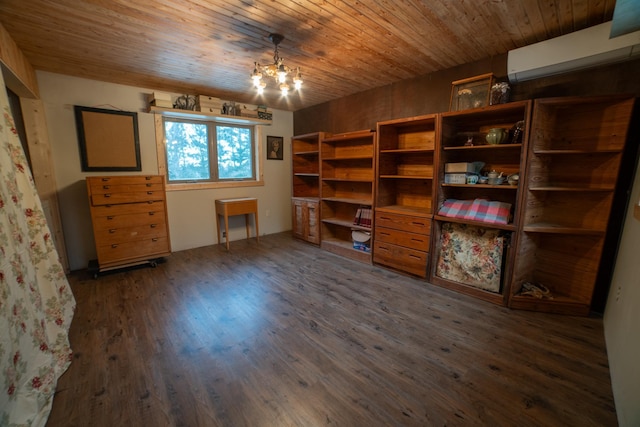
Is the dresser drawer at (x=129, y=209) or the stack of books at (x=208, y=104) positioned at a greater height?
the stack of books at (x=208, y=104)

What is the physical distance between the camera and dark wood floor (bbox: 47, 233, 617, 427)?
4.65ft

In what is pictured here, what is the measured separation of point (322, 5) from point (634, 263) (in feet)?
8.79

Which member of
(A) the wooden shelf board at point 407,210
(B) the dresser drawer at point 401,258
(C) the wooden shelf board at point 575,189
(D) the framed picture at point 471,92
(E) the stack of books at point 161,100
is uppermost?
(E) the stack of books at point 161,100

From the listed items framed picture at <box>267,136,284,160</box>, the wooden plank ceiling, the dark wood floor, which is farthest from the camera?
framed picture at <box>267,136,284,160</box>

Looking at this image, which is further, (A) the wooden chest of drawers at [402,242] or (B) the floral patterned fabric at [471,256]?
(A) the wooden chest of drawers at [402,242]

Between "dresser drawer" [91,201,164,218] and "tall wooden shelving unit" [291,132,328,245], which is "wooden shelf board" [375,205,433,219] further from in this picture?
"dresser drawer" [91,201,164,218]

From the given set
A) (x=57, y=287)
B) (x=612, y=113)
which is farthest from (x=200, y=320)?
(x=612, y=113)

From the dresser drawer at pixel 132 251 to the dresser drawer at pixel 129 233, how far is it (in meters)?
0.05

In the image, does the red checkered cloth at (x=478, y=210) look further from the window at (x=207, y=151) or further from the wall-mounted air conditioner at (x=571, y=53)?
the window at (x=207, y=151)

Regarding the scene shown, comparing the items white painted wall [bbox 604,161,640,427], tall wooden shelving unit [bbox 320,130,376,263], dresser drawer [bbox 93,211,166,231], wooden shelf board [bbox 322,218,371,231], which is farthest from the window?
white painted wall [bbox 604,161,640,427]

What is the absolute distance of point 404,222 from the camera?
10.3 ft

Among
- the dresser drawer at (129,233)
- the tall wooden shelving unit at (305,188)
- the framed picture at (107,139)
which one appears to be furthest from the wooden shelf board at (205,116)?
the dresser drawer at (129,233)

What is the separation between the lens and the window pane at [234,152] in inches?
178

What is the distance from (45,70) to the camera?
118 inches
